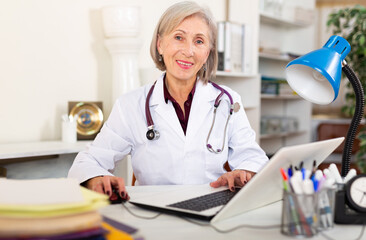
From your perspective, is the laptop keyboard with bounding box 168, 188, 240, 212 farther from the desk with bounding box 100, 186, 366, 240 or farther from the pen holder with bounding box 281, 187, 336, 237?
the pen holder with bounding box 281, 187, 336, 237

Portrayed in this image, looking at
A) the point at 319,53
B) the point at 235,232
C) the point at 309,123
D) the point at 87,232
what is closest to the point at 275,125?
the point at 309,123

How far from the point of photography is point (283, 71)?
483cm

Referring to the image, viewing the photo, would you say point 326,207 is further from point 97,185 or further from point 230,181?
point 97,185

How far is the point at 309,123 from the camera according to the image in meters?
5.02

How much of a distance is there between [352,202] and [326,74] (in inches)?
13.4

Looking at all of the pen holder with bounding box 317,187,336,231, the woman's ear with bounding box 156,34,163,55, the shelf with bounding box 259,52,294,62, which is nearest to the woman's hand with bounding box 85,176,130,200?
the pen holder with bounding box 317,187,336,231

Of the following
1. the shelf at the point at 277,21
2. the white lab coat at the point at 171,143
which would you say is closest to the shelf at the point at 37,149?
the white lab coat at the point at 171,143

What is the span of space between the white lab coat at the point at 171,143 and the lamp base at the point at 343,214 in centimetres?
62

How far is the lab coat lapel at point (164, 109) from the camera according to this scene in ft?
6.01

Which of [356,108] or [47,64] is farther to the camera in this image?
[47,64]

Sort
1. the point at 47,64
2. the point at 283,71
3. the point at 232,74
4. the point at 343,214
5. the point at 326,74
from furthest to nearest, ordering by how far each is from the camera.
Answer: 1. the point at 283,71
2. the point at 232,74
3. the point at 47,64
4. the point at 326,74
5. the point at 343,214

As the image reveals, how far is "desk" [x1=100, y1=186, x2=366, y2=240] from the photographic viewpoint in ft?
3.34

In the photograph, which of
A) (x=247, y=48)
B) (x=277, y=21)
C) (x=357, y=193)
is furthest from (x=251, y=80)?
(x=357, y=193)

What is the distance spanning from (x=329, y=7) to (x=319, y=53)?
4.73 m
